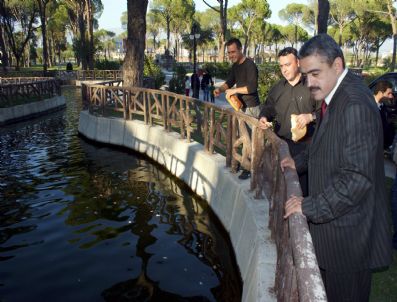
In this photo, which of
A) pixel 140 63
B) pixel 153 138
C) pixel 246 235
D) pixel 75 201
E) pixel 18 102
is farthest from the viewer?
pixel 18 102

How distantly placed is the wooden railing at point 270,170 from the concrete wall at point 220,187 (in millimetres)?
241

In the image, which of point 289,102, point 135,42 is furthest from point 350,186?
point 135,42

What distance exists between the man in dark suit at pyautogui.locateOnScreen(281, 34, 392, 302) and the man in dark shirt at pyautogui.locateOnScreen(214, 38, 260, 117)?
396 cm

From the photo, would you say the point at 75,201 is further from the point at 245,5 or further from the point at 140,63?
the point at 245,5

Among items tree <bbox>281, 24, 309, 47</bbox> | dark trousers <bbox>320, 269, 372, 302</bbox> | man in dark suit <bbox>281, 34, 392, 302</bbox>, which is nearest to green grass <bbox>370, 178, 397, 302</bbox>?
dark trousers <bbox>320, 269, 372, 302</bbox>

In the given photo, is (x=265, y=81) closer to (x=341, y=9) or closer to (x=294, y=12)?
(x=341, y=9)

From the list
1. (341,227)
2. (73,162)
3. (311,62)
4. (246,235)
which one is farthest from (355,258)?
(73,162)

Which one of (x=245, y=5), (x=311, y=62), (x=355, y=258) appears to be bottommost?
(x=355, y=258)

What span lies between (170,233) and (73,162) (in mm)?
5772

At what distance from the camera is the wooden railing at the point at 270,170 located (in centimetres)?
185

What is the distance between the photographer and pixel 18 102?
66.7ft

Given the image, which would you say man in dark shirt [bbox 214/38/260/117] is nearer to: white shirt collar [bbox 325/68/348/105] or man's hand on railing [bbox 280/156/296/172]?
man's hand on railing [bbox 280/156/296/172]

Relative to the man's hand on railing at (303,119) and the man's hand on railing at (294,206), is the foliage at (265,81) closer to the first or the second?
the man's hand on railing at (303,119)

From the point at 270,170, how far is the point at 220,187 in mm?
2380
